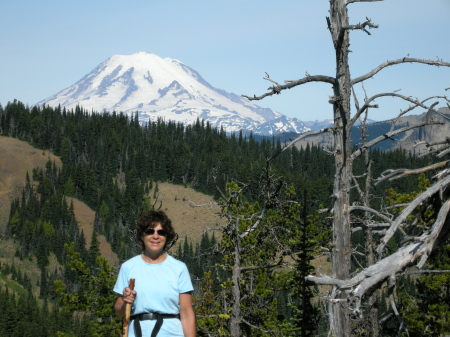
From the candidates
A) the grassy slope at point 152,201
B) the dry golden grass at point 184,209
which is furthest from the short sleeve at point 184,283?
the dry golden grass at point 184,209

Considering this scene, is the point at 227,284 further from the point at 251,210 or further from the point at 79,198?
the point at 79,198

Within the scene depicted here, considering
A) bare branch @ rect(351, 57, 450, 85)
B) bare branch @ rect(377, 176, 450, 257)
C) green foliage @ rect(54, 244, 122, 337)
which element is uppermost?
bare branch @ rect(351, 57, 450, 85)

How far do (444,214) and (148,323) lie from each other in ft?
10.1

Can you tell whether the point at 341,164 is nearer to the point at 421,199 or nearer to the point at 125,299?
the point at 421,199

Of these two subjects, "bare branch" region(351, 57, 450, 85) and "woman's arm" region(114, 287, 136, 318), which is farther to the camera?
"bare branch" region(351, 57, 450, 85)

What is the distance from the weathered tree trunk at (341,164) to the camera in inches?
324

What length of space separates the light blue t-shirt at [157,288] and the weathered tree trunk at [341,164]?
310 centimetres

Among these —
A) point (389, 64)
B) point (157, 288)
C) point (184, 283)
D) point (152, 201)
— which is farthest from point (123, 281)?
point (152, 201)

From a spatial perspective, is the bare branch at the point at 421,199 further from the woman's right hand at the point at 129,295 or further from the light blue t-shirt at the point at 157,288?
the woman's right hand at the point at 129,295

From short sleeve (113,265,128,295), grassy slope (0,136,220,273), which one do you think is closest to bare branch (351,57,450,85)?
short sleeve (113,265,128,295)

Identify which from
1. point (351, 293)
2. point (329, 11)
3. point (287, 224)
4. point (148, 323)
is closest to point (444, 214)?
point (351, 293)

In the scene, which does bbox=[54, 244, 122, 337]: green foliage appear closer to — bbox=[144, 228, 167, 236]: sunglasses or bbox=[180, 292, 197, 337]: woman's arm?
bbox=[144, 228, 167, 236]: sunglasses

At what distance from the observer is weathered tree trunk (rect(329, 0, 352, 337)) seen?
27.0 feet

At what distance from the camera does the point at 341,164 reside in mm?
8336
